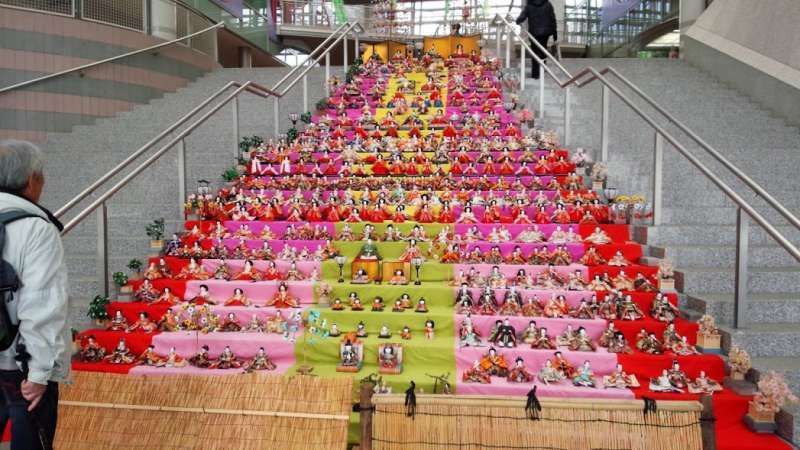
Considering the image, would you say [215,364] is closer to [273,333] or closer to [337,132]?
[273,333]

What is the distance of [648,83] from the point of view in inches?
397

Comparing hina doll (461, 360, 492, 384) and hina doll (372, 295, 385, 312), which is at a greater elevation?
hina doll (372, 295, 385, 312)

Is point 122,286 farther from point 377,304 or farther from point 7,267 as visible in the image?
point 7,267

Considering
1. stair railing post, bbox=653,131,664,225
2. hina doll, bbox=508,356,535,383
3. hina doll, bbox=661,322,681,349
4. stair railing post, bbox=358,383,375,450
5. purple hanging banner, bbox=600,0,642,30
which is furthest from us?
purple hanging banner, bbox=600,0,642,30

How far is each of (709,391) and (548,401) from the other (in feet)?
4.93

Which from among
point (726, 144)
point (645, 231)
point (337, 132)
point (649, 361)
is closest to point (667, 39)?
point (726, 144)

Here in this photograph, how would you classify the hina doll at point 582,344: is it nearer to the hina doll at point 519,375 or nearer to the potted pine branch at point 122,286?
the hina doll at point 519,375

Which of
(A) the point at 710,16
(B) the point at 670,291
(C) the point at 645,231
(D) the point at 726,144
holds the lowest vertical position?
(B) the point at 670,291

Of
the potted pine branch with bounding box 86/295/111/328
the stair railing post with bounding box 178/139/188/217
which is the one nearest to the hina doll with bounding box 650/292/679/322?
the potted pine branch with bounding box 86/295/111/328

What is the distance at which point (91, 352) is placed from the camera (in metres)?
4.50

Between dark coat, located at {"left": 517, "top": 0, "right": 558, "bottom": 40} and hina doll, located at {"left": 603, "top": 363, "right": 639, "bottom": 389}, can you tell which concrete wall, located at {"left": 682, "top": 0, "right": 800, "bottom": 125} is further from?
hina doll, located at {"left": 603, "top": 363, "right": 639, "bottom": 389}

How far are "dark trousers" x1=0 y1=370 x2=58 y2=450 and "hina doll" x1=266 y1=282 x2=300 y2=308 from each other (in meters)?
2.77

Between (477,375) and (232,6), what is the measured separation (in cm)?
1478

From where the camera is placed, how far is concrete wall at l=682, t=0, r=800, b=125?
7812 mm
